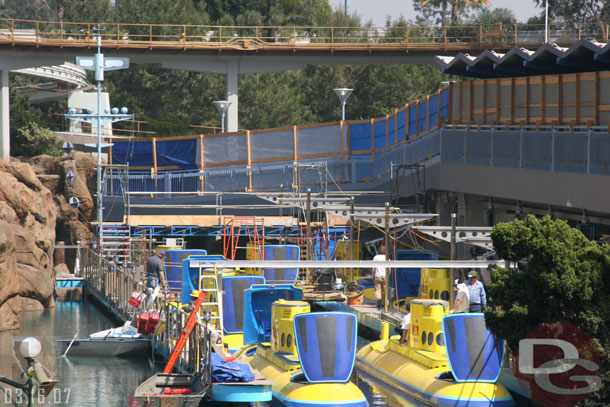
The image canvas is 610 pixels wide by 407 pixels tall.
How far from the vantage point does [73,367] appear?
25.5m

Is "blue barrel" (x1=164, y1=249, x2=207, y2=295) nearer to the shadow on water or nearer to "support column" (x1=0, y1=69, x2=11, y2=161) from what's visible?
the shadow on water

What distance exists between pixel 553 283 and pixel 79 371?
45.7ft

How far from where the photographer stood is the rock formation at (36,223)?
105 feet

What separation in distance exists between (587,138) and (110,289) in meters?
17.1

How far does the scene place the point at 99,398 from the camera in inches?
880

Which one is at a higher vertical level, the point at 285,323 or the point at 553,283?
the point at 553,283

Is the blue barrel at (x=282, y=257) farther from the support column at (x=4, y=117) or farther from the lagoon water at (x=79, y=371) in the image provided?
the support column at (x=4, y=117)

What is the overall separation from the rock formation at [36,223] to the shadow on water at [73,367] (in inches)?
36.7

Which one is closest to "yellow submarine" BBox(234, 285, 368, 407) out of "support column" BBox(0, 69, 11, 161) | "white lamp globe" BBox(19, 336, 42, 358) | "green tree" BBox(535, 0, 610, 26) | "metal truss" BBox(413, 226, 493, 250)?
"metal truss" BBox(413, 226, 493, 250)

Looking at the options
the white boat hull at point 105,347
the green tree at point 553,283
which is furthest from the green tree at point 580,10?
the green tree at point 553,283

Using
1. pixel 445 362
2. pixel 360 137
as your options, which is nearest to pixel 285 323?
pixel 445 362

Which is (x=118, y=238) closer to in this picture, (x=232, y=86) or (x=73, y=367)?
(x=73, y=367)

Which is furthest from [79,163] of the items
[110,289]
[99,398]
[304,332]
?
[304,332]

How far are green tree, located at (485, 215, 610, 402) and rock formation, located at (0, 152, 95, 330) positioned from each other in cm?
1954
